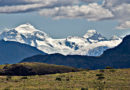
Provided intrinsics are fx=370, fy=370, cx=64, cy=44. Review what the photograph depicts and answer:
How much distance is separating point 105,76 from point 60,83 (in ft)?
63.1

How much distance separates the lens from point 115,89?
96500mm

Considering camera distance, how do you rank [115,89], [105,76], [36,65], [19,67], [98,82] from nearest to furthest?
1. [115,89]
2. [98,82]
3. [105,76]
4. [19,67]
5. [36,65]

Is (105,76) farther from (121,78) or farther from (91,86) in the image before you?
(91,86)

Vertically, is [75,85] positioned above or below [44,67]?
below

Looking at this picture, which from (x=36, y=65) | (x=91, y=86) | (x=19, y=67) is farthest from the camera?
(x=36, y=65)

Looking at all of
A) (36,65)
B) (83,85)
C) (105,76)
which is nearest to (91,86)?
(83,85)

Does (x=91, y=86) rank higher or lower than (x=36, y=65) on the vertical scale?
lower

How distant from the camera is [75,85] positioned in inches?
4181

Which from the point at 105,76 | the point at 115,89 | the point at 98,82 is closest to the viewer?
the point at 115,89

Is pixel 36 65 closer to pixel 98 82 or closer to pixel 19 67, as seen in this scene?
pixel 19 67

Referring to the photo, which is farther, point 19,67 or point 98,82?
point 19,67

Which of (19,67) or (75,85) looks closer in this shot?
(75,85)

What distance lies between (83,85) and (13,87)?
20174 millimetres

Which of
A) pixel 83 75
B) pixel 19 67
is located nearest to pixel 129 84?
pixel 83 75
